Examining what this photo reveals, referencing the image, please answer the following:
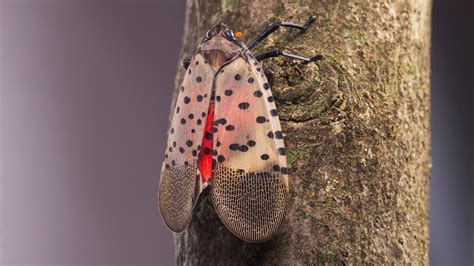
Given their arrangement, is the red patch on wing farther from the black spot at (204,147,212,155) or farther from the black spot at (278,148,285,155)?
the black spot at (278,148,285,155)

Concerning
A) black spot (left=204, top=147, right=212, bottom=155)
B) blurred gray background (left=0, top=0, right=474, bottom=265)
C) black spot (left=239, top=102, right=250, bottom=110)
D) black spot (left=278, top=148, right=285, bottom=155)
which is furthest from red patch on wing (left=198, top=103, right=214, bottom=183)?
blurred gray background (left=0, top=0, right=474, bottom=265)

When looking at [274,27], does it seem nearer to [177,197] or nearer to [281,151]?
[281,151]

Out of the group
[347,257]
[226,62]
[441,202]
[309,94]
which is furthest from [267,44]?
[441,202]

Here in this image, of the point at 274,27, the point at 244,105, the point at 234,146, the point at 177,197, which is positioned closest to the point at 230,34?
the point at 274,27

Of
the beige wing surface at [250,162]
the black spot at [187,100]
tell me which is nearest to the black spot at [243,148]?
the beige wing surface at [250,162]

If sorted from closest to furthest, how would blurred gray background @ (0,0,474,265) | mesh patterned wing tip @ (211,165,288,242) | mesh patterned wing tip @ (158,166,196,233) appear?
mesh patterned wing tip @ (211,165,288,242)
mesh patterned wing tip @ (158,166,196,233)
blurred gray background @ (0,0,474,265)

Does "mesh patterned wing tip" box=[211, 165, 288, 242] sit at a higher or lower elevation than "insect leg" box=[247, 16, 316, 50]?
lower

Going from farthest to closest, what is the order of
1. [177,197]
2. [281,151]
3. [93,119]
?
[93,119]
[177,197]
[281,151]
